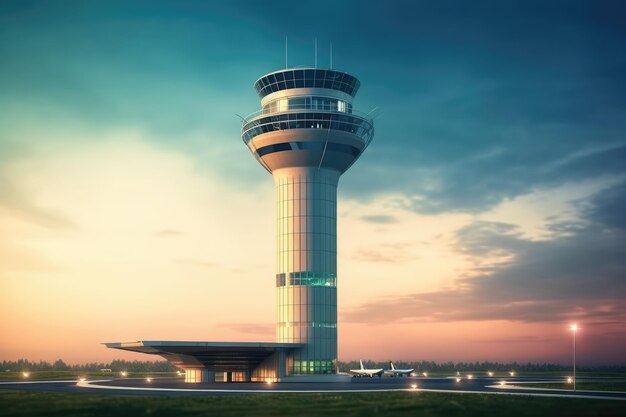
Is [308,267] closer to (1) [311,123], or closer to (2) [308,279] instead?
(2) [308,279]

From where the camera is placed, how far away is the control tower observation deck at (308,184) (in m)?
102

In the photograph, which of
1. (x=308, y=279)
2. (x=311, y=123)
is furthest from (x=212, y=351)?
(x=311, y=123)

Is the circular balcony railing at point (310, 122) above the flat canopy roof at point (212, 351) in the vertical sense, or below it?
above

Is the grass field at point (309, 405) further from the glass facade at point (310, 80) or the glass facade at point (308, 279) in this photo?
the glass facade at point (310, 80)

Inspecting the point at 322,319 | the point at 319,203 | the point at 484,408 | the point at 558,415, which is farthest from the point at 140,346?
the point at 558,415

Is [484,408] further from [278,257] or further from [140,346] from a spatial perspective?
[278,257]

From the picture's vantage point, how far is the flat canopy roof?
87562 mm

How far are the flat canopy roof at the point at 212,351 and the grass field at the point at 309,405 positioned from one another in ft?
91.0

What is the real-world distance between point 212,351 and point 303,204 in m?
25.9

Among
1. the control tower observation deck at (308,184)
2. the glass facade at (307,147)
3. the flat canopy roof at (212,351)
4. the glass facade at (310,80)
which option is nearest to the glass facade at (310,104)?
the control tower observation deck at (308,184)

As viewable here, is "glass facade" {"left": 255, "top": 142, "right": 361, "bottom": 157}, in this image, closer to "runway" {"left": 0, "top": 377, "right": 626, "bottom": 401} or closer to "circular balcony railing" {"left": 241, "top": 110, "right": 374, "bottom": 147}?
"circular balcony railing" {"left": 241, "top": 110, "right": 374, "bottom": 147}

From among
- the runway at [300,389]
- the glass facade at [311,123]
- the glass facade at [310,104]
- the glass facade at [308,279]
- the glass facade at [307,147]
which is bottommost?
the runway at [300,389]

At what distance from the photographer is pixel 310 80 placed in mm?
107000

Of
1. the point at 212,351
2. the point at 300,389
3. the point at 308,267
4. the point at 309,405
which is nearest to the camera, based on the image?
the point at 309,405
